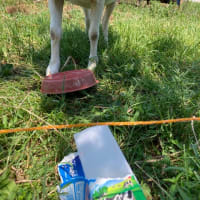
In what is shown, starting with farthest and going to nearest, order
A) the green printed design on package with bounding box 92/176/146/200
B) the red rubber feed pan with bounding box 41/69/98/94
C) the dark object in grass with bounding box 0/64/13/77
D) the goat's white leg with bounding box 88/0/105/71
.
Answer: the goat's white leg with bounding box 88/0/105/71 → the dark object in grass with bounding box 0/64/13/77 → the red rubber feed pan with bounding box 41/69/98/94 → the green printed design on package with bounding box 92/176/146/200

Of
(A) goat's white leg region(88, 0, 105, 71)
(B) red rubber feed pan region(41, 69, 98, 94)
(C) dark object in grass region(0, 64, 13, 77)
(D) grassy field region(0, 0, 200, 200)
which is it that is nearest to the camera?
(D) grassy field region(0, 0, 200, 200)

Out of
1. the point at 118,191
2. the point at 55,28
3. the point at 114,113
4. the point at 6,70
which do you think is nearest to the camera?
the point at 118,191

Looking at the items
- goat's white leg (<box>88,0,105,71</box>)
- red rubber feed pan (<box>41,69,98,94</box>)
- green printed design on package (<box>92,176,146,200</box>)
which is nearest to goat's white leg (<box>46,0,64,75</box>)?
goat's white leg (<box>88,0,105,71</box>)

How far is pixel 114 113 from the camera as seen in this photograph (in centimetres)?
134

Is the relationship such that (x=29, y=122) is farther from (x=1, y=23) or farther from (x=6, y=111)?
(x=1, y=23)

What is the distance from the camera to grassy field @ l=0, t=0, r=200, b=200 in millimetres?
962

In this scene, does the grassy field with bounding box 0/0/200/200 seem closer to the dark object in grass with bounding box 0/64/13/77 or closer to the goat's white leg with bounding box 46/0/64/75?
the dark object in grass with bounding box 0/64/13/77

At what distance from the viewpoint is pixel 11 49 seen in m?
2.32

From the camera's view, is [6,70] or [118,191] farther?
[6,70]

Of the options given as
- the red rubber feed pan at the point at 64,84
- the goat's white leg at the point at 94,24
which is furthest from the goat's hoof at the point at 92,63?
the red rubber feed pan at the point at 64,84

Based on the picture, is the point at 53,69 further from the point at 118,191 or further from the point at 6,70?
the point at 118,191

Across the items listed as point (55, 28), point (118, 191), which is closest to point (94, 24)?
point (55, 28)

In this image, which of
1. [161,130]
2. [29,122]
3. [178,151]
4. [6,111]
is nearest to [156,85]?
[161,130]

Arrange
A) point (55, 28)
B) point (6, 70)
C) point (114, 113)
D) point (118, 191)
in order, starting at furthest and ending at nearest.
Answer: point (55, 28) < point (6, 70) < point (114, 113) < point (118, 191)
